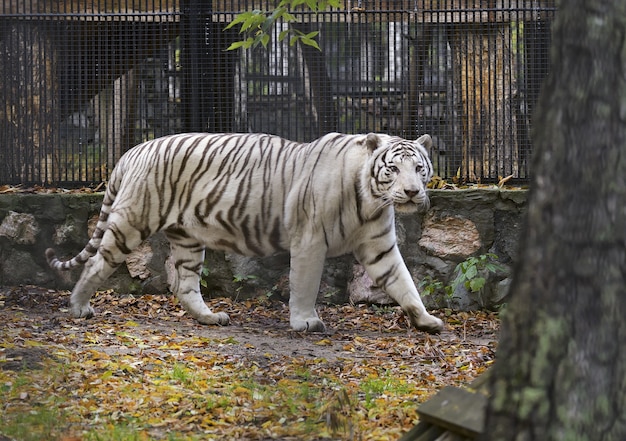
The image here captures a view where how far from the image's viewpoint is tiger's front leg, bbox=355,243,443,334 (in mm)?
6688

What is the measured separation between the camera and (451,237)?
8016mm

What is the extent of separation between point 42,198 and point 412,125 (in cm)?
343

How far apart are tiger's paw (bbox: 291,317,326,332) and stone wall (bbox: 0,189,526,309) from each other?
140 centimetres

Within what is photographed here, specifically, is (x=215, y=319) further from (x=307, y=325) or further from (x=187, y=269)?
(x=307, y=325)

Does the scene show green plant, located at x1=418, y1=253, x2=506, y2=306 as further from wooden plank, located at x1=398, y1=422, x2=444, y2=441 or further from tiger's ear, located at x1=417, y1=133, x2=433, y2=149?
wooden plank, located at x1=398, y1=422, x2=444, y2=441

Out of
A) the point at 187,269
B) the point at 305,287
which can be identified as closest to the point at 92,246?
the point at 187,269

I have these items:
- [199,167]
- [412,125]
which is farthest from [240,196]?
[412,125]

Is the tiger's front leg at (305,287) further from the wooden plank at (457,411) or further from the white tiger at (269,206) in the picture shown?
the wooden plank at (457,411)

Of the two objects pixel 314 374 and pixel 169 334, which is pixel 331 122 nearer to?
pixel 169 334

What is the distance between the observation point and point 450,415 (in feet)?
9.76

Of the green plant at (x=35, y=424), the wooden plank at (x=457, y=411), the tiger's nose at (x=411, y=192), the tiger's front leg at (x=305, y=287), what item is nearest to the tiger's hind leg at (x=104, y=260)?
the tiger's front leg at (x=305, y=287)

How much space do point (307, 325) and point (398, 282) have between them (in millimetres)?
736

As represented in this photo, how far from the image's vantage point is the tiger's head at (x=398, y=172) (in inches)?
253

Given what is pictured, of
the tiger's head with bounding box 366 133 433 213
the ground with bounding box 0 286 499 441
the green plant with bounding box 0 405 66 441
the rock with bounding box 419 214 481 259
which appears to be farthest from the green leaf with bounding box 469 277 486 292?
the green plant with bounding box 0 405 66 441
